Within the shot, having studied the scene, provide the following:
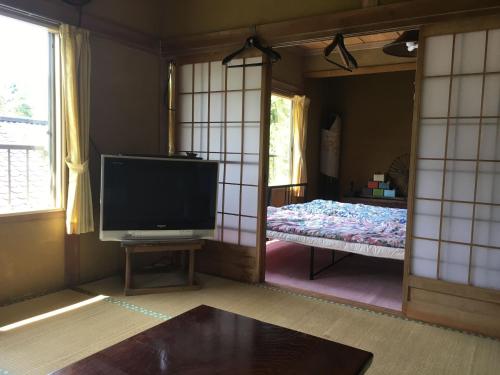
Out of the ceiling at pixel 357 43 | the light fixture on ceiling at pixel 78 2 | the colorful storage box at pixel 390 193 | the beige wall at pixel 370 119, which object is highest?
the ceiling at pixel 357 43

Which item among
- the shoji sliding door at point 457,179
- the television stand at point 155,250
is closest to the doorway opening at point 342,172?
the shoji sliding door at point 457,179

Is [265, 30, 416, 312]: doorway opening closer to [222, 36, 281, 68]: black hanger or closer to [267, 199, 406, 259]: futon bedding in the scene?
[267, 199, 406, 259]: futon bedding

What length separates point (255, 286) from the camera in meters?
3.70

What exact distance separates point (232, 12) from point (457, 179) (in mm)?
2368

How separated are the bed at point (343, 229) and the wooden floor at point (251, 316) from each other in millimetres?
663

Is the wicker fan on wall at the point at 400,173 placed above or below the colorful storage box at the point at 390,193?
above

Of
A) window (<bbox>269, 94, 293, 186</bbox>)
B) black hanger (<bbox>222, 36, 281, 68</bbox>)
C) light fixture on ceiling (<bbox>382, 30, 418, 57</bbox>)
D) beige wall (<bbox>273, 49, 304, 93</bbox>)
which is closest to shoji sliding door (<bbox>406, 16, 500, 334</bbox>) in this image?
light fixture on ceiling (<bbox>382, 30, 418, 57</bbox>)

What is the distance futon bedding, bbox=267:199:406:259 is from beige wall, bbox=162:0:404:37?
6.41 ft

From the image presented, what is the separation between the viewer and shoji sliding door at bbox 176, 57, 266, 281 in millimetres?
3783

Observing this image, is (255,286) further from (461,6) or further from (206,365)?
(461,6)

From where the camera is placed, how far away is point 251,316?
3.00 meters

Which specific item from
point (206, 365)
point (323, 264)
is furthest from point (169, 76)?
point (206, 365)

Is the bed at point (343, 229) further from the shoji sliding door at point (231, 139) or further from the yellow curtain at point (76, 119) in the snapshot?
the yellow curtain at point (76, 119)

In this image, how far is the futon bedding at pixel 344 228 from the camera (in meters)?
3.66
